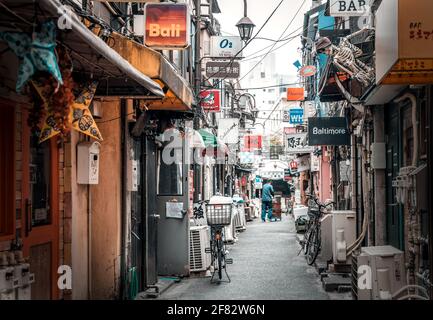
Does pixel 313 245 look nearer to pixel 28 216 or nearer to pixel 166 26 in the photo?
pixel 166 26

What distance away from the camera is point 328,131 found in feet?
51.6

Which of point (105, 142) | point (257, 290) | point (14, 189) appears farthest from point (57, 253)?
point (257, 290)

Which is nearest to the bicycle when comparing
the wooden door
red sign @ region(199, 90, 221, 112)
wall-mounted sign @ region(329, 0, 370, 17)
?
wall-mounted sign @ region(329, 0, 370, 17)

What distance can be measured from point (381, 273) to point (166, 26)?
621cm

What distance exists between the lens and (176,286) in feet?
43.1

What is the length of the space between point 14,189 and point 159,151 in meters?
7.33

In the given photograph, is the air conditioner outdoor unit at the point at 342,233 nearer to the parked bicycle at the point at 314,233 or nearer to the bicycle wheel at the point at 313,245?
the parked bicycle at the point at 314,233

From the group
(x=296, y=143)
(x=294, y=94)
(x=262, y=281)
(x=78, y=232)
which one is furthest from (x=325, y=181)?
(x=78, y=232)

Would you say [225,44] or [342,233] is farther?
[225,44]

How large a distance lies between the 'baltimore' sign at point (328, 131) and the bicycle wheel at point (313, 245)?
82.3 inches

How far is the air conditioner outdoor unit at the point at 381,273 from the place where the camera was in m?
8.71

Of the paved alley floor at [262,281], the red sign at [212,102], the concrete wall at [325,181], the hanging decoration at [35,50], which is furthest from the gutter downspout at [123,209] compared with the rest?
the concrete wall at [325,181]

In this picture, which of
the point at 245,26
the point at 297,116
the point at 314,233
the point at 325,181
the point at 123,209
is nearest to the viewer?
the point at 123,209

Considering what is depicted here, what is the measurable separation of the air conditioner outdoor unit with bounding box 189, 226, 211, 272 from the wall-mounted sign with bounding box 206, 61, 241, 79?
6.66m
